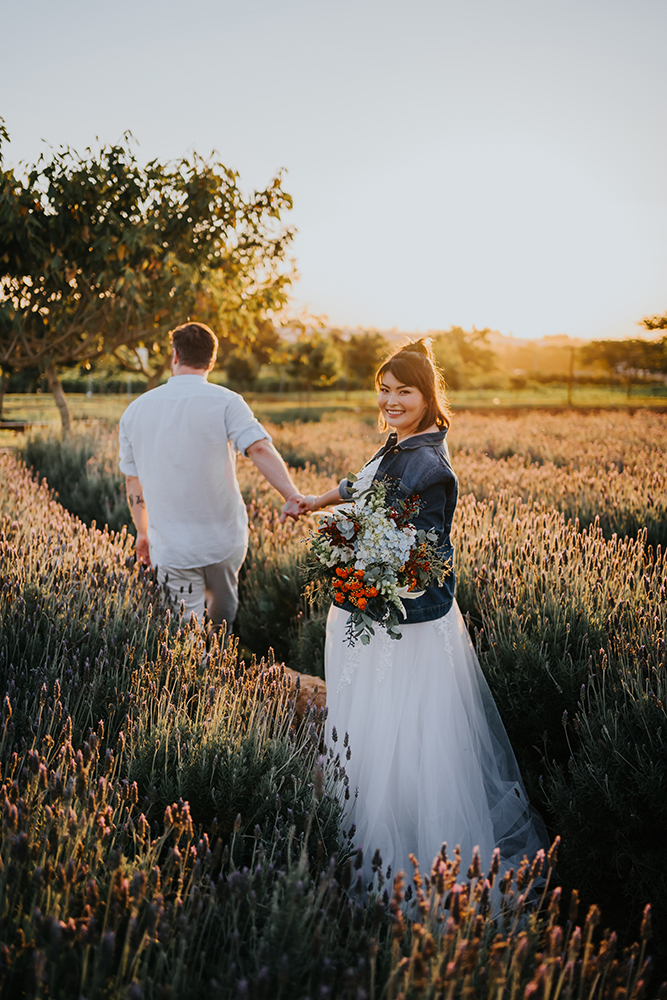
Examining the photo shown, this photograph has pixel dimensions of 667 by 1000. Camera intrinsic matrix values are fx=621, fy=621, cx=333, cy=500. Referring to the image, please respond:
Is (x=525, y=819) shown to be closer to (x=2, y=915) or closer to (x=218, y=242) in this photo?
(x=2, y=915)

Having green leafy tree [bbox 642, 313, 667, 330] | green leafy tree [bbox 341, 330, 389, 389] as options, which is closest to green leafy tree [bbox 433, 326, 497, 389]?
green leafy tree [bbox 341, 330, 389, 389]

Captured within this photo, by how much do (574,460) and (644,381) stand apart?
195 ft

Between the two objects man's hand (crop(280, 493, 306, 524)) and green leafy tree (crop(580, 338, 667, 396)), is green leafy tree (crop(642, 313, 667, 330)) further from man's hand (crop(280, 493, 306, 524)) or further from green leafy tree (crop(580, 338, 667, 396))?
man's hand (crop(280, 493, 306, 524))

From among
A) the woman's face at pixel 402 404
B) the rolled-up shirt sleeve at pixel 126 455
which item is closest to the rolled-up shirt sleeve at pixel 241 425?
the rolled-up shirt sleeve at pixel 126 455

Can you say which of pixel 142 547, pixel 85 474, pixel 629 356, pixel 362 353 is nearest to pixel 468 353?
pixel 362 353

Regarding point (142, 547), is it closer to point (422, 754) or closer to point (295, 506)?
point (295, 506)

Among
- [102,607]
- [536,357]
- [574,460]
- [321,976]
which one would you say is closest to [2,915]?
[321,976]

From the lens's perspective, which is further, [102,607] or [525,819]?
[102,607]

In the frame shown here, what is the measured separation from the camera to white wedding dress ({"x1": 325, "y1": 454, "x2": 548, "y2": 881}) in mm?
2512

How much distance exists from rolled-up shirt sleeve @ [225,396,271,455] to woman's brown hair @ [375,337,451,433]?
0.93 m

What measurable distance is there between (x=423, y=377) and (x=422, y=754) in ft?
5.26

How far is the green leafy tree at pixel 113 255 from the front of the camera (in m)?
8.39

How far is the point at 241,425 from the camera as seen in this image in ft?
11.6

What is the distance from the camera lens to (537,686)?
3.11m
